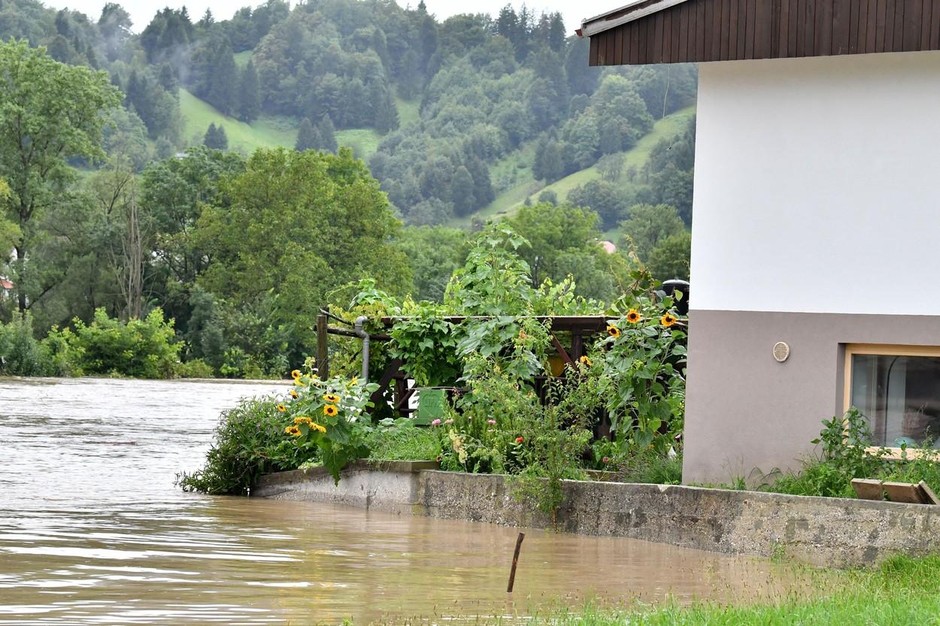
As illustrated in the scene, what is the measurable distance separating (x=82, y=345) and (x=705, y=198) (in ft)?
195

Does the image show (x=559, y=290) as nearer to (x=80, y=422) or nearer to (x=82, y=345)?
(x=80, y=422)

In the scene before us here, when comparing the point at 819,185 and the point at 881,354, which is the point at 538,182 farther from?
the point at 881,354

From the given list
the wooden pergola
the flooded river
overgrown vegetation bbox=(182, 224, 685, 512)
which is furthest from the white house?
the wooden pergola

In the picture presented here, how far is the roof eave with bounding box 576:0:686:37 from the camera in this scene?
45.7ft

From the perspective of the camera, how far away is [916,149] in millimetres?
13258

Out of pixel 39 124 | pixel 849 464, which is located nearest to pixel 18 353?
pixel 39 124

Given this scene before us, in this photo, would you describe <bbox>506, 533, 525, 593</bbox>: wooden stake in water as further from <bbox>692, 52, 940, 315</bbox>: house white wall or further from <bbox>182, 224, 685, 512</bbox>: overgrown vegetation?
<bbox>692, 52, 940, 315</bbox>: house white wall

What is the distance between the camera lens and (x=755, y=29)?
13.7 m

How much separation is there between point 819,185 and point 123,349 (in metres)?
59.8

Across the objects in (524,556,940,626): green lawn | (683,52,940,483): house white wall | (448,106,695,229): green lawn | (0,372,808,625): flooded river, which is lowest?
(0,372,808,625): flooded river

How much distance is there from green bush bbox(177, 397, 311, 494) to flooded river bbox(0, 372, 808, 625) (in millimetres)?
511

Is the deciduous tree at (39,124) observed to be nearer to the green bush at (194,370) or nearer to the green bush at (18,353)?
the green bush at (194,370)

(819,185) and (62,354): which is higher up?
(819,185)

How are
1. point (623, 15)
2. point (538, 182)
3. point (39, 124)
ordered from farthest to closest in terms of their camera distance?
1. point (538, 182)
2. point (39, 124)
3. point (623, 15)
